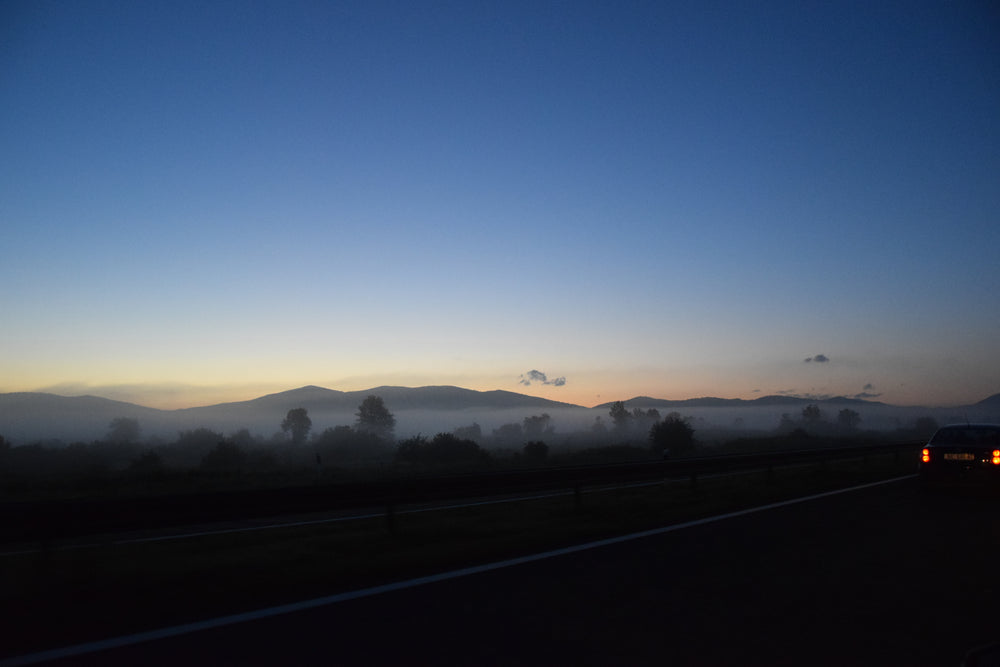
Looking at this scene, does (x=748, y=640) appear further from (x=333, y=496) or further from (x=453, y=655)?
(x=333, y=496)

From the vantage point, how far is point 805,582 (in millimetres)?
6355

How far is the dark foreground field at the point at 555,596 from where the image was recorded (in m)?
4.46

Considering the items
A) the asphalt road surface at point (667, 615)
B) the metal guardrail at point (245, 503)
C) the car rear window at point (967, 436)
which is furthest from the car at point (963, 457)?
the metal guardrail at point (245, 503)

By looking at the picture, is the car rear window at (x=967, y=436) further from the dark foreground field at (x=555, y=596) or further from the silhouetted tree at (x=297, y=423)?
the silhouetted tree at (x=297, y=423)

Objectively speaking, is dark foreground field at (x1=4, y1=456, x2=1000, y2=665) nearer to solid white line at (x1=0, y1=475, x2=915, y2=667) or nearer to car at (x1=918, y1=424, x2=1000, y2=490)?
solid white line at (x1=0, y1=475, x2=915, y2=667)

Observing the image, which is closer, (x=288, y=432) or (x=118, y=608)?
(x=118, y=608)

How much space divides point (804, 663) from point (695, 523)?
6136mm

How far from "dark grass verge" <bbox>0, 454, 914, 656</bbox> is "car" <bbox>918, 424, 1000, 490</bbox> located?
3256 millimetres

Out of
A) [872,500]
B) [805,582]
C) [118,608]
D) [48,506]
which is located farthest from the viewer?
[872,500]

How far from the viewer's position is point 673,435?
53.2 m

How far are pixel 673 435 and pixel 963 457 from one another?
41347mm

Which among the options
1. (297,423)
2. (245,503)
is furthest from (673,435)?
(297,423)

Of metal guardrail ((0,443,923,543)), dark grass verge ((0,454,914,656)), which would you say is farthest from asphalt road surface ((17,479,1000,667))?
metal guardrail ((0,443,923,543))

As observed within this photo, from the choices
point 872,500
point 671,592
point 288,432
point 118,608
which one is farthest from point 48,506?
point 288,432
